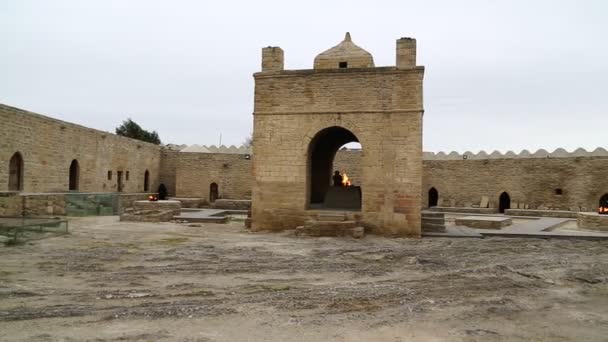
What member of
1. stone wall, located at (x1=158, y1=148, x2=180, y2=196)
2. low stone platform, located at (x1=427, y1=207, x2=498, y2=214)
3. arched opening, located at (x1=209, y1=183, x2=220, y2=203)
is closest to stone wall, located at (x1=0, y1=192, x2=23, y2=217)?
arched opening, located at (x1=209, y1=183, x2=220, y2=203)

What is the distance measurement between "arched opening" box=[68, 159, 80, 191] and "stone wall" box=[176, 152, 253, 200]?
596 centimetres

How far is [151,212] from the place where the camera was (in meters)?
15.9

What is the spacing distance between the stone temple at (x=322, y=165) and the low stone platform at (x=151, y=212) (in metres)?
1.88

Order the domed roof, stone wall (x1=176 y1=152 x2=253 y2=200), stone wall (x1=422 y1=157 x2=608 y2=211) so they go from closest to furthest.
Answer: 1. the domed roof
2. stone wall (x1=422 y1=157 x2=608 y2=211)
3. stone wall (x1=176 y1=152 x2=253 y2=200)

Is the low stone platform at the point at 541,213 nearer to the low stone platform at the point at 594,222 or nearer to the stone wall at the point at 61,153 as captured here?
the low stone platform at the point at 594,222

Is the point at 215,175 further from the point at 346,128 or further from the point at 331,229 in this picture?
the point at 331,229

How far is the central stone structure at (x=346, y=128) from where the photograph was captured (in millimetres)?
12359

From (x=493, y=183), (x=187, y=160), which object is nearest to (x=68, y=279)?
(x=187, y=160)

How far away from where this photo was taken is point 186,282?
21.4 ft

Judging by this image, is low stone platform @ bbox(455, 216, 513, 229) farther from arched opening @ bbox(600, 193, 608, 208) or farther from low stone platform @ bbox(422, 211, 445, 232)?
arched opening @ bbox(600, 193, 608, 208)

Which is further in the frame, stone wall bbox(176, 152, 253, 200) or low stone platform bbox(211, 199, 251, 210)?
stone wall bbox(176, 152, 253, 200)

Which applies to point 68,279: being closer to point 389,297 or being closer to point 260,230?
point 389,297

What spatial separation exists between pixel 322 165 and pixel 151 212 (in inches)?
258

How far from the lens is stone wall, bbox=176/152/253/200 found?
990 inches
